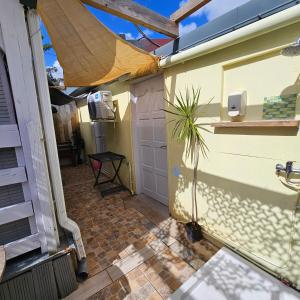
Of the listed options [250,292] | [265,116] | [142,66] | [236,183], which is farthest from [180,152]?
[250,292]

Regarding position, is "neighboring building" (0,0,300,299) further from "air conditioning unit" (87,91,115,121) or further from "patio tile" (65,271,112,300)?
"air conditioning unit" (87,91,115,121)

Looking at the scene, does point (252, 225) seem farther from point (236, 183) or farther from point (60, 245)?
point (60, 245)

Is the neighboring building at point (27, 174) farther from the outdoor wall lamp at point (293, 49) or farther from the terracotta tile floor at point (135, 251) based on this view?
the outdoor wall lamp at point (293, 49)

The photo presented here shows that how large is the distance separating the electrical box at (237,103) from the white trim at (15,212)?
7.58 feet

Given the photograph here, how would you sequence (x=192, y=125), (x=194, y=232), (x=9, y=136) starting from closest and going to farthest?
(x=9, y=136)
(x=192, y=125)
(x=194, y=232)

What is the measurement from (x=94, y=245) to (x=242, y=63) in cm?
303

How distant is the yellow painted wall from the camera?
1640 millimetres

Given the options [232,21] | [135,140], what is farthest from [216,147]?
[135,140]

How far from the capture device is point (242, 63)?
1858mm

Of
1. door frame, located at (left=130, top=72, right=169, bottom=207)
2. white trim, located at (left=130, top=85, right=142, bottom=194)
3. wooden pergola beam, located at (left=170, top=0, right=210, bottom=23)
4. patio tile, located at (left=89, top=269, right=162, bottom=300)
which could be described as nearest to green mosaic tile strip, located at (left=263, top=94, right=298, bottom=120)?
wooden pergola beam, located at (left=170, top=0, right=210, bottom=23)

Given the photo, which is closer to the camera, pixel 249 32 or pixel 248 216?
pixel 249 32

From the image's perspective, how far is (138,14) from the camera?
80.1 inches

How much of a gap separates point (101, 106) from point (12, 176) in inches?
102

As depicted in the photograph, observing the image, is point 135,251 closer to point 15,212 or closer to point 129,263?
point 129,263
